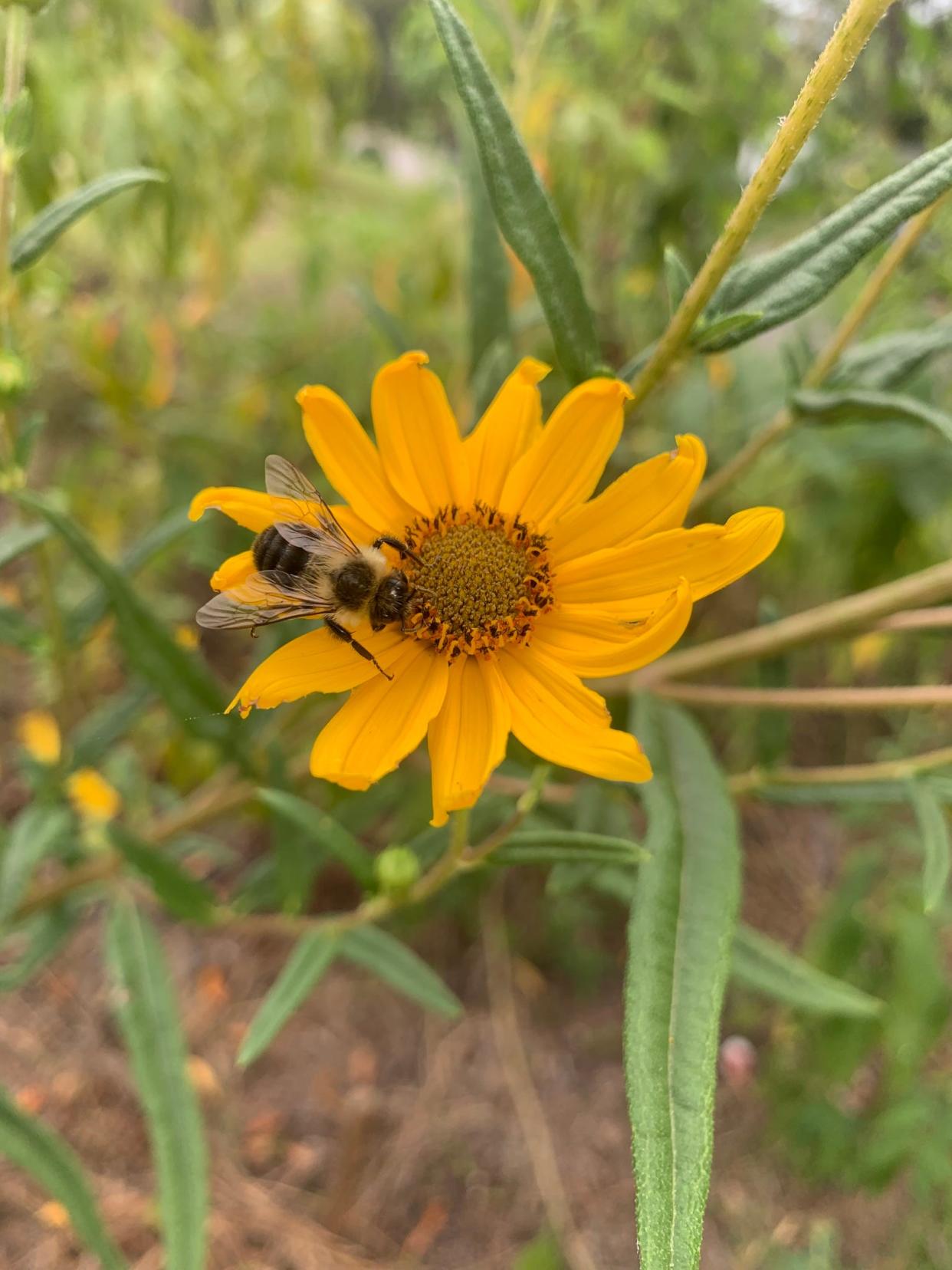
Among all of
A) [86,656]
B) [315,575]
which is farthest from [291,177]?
[315,575]

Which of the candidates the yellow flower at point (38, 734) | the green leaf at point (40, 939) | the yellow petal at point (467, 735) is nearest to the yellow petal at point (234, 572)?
the yellow petal at point (467, 735)

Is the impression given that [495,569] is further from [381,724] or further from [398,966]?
[398,966]

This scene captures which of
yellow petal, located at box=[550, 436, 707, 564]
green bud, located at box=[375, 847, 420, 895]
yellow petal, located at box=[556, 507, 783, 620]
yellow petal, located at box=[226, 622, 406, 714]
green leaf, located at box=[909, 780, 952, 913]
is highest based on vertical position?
yellow petal, located at box=[226, 622, 406, 714]

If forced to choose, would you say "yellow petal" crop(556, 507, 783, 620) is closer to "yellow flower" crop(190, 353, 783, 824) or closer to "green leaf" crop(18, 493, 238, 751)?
"yellow flower" crop(190, 353, 783, 824)

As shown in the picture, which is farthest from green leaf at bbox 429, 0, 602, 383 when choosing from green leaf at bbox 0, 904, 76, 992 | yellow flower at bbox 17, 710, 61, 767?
yellow flower at bbox 17, 710, 61, 767

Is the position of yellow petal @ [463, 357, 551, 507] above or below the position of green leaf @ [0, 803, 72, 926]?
above

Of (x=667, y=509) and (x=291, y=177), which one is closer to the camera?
(x=667, y=509)

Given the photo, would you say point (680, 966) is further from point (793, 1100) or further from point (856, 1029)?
point (793, 1100)
